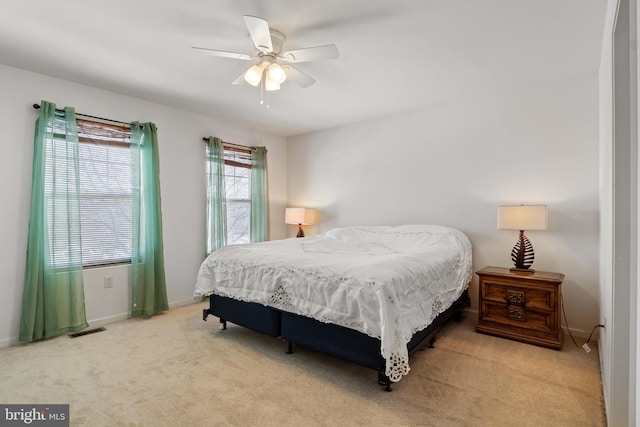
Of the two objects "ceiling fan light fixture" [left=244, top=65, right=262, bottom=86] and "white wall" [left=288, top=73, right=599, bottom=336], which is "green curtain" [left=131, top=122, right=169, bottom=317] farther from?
"white wall" [left=288, top=73, right=599, bottom=336]

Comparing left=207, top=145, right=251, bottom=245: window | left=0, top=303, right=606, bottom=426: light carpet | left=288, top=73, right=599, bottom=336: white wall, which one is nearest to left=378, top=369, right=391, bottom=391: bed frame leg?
left=0, top=303, right=606, bottom=426: light carpet

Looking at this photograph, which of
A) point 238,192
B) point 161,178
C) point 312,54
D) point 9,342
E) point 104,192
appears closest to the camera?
point 312,54

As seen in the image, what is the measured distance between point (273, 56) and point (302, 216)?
2.74 m

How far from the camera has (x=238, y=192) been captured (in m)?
4.73

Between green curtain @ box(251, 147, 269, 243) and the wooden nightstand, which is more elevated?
green curtain @ box(251, 147, 269, 243)

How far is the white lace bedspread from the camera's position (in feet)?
6.64

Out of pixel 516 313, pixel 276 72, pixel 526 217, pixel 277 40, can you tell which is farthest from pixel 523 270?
pixel 277 40

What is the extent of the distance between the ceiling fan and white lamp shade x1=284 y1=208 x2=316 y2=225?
2433mm

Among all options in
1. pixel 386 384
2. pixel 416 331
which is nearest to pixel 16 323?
pixel 386 384

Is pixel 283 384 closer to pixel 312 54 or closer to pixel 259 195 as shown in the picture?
pixel 312 54

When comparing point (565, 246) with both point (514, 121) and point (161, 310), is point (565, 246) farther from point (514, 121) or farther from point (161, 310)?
point (161, 310)

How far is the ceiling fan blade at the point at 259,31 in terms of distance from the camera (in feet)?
6.14

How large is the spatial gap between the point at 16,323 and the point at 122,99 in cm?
237

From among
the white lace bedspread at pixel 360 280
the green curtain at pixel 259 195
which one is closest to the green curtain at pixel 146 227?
the white lace bedspread at pixel 360 280
